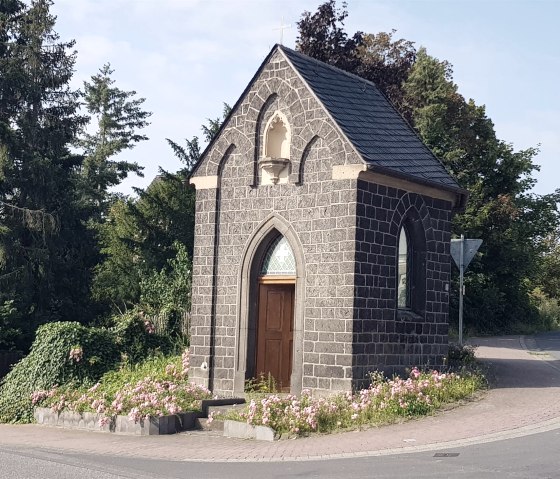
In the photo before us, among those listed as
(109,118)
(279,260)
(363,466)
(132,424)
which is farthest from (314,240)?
(109,118)

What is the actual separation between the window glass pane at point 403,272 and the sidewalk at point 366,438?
2397 millimetres

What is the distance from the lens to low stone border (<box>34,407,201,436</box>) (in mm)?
15239

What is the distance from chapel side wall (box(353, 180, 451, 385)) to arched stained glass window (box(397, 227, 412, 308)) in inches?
14.8

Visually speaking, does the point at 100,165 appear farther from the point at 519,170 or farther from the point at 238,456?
the point at 238,456

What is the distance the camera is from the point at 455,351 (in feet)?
62.2

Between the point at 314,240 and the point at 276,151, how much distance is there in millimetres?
2169

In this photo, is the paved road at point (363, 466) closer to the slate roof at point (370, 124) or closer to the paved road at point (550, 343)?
the slate roof at point (370, 124)

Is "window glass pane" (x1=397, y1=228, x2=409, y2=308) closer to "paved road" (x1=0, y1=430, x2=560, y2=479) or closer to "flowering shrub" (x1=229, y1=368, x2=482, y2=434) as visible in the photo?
"flowering shrub" (x1=229, y1=368, x2=482, y2=434)

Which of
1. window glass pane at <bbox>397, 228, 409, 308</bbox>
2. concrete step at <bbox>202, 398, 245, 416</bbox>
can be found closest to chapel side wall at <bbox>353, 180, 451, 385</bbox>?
window glass pane at <bbox>397, 228, 409, 308</bbox>

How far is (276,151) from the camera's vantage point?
17453 millimetres

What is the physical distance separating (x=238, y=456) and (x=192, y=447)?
1.37 metres

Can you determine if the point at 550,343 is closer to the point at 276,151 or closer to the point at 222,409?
the point at 276,151

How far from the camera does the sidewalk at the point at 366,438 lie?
40.9 feet

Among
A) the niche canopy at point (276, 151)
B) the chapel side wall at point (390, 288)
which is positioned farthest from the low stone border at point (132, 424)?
the niche canopy at point (276, 151)
